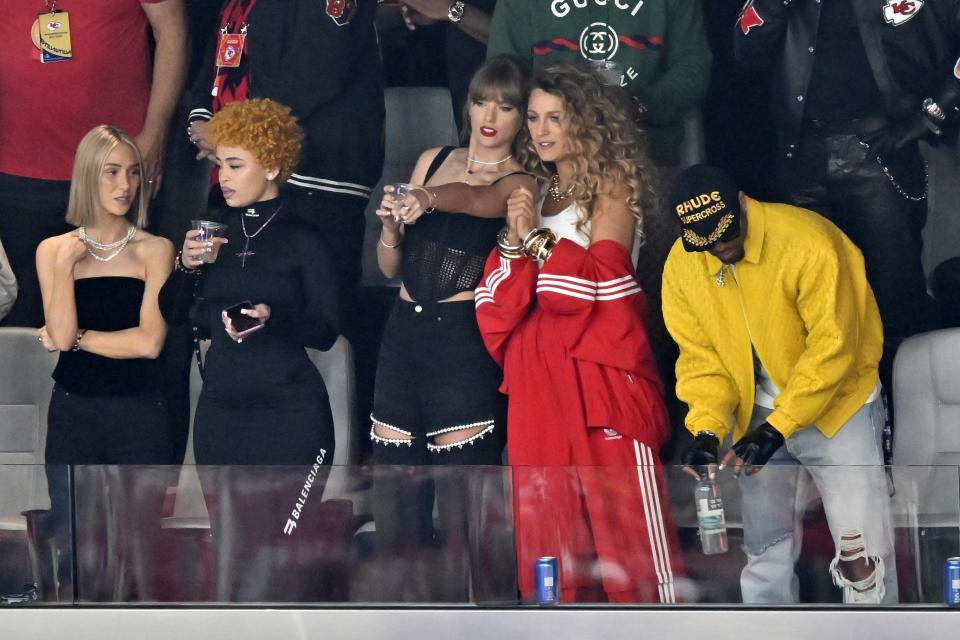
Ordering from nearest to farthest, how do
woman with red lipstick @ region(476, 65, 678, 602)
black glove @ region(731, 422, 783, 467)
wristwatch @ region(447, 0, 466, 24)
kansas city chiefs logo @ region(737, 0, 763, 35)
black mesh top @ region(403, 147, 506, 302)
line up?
black glove @ region(731, 422, 783, 467), woman with red lipstick @ region(476, 65, 678, 602), black mesh top @ region(403, 147, 506, 302), kansas city chiefs logo @ region(737, 0, 763, 35), wristwatch @ region(447, 0, 466, 24)

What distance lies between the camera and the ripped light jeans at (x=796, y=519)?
4.18 m

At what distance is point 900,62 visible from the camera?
5.27m

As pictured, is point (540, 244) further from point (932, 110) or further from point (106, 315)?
point (106, 315)

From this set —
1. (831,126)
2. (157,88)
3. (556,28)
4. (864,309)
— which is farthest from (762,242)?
(157,88)

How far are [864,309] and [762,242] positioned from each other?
35cm

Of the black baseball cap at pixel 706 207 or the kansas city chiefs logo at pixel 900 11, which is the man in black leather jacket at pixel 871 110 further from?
the black baseball cap at pixel 706 207

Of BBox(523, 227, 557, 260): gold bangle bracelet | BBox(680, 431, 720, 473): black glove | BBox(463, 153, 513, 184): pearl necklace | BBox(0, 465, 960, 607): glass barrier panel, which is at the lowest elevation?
BBox(0, 465, 960, 607): glass barrier panel

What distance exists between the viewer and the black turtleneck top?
5273 millimetres

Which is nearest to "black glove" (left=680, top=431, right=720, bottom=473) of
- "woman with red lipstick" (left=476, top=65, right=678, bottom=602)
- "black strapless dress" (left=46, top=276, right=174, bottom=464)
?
"woman with red lipstick" (left=476, top=65, right=678, bottom=602)

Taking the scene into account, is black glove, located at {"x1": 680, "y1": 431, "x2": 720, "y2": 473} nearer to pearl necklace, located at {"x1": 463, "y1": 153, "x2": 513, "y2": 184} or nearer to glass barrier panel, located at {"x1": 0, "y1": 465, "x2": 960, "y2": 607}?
glass barrier panel, located at {"x1": 0, "y1": 465, "x2": 960, "y2": 607}

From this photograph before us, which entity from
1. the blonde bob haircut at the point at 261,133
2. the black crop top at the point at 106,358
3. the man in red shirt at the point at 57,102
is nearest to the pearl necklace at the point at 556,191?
the blonde bob haircut at the point at 261,133

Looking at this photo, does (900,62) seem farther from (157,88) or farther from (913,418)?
(157,88)

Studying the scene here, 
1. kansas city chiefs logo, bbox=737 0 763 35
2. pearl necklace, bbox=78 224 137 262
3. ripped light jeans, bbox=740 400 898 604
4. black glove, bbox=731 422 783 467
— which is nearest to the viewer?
ripped light jeans, bbox=740 400 898 604

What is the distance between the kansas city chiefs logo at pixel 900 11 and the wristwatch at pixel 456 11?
145cm
